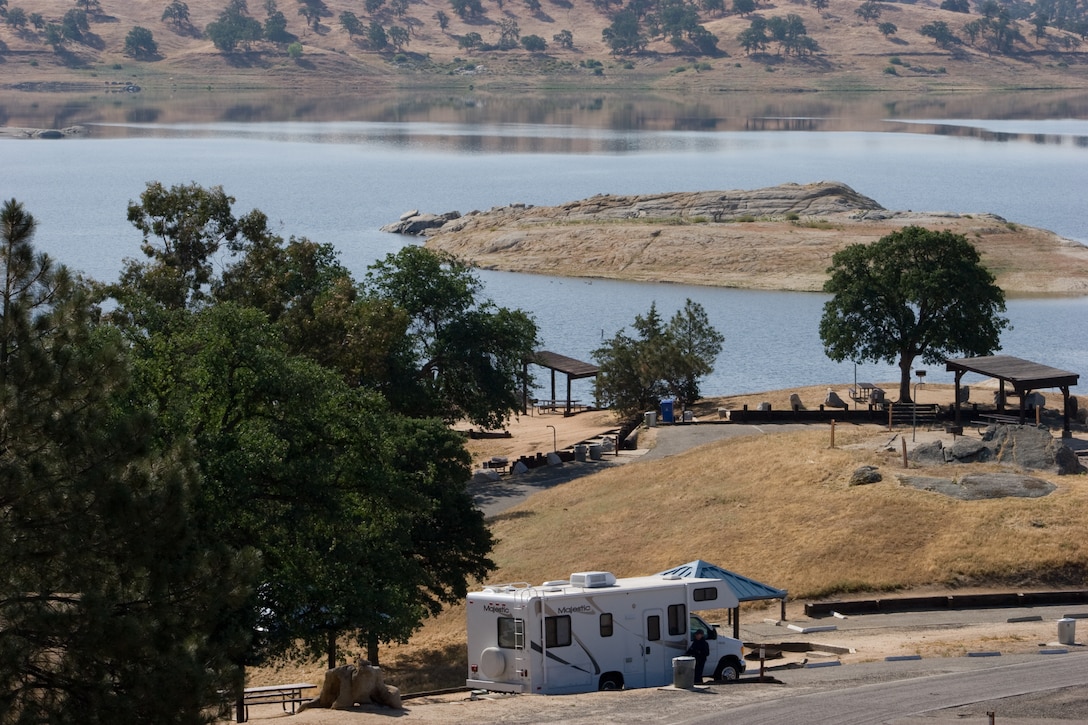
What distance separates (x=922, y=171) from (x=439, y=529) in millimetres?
154930

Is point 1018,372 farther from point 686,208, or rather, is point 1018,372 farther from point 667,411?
point 686,208

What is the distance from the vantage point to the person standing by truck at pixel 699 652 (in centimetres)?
2611

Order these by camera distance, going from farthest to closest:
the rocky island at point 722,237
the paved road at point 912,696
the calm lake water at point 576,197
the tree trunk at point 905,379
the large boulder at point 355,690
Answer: the rocky island at point 722,237, the calm lake water at point 576,197, the tree trunk at point 905,379, the large boulder at point 355,690, the paved road at point 912,696

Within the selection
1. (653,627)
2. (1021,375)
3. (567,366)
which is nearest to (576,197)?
(567,366)

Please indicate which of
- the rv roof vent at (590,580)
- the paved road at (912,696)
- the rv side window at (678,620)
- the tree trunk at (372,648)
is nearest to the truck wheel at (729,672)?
the rv side window at (678,620)

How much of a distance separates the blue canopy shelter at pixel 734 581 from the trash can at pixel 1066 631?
535cm

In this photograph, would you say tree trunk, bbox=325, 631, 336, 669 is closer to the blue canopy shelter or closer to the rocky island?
the blue canopy shelter

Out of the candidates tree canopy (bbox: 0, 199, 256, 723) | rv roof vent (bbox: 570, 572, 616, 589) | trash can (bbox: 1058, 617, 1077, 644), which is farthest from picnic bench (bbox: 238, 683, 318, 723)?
trash can (bbox: 1058, 617, 1077, 644)

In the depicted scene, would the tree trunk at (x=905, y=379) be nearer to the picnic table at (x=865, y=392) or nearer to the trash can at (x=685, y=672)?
the picnic table at (x=865, y=392)

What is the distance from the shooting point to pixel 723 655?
26.8 metres

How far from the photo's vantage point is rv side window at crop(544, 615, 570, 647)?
25.9 m

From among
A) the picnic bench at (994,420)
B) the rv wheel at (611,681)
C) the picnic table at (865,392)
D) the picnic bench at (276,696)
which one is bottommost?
the picnic table at (865,392)

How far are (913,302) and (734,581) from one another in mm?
32337

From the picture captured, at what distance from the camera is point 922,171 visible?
591 ft
